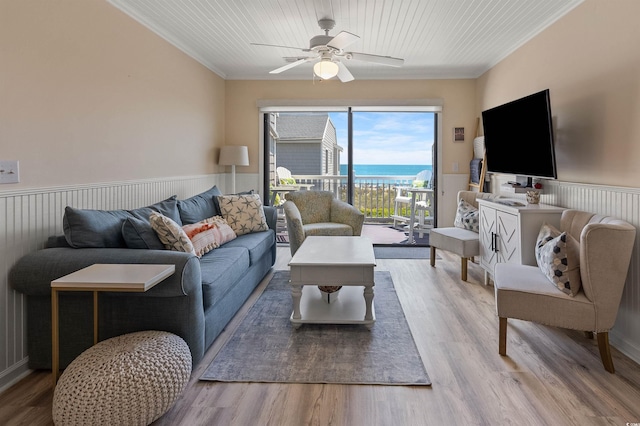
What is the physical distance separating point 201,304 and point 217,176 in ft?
11.9

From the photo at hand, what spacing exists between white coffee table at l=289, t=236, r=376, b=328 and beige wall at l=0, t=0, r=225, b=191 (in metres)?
1.67

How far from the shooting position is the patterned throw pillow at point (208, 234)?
3135 mm

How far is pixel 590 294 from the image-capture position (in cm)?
232

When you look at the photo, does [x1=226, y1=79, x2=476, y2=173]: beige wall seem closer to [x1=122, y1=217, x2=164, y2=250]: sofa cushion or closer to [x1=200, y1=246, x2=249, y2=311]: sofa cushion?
[x1=200, y1=246, x2=249, y2=311]: sofa cushion

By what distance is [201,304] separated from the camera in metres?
2.32

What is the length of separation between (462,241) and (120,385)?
11.1 feet

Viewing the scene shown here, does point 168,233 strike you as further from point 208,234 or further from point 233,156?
point 233,156

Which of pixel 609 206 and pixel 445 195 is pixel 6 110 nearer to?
pixel 609 206

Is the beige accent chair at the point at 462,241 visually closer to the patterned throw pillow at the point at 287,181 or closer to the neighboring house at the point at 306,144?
the neighboring house at the point at 306,144

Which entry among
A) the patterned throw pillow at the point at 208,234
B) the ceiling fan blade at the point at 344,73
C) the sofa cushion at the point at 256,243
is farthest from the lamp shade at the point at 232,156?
the ceiling fan blade at the point at 344,73

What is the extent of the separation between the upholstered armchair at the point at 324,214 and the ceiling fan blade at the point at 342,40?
1789 millimetres

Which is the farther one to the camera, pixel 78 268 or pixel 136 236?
pixel 136 236

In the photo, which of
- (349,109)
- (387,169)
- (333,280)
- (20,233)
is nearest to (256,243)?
(333,280)

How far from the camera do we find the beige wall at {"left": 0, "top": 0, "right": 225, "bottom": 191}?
2.28m
